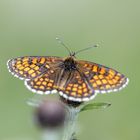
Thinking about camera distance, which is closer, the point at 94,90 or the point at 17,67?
the point at 94,90

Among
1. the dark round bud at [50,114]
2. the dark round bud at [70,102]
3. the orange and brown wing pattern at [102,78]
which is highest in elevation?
the orange and brown wing pattern at [102,78]

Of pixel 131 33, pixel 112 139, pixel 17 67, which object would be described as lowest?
pixel 112 139

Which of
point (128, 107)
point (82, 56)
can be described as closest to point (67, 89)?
point (128, 107)

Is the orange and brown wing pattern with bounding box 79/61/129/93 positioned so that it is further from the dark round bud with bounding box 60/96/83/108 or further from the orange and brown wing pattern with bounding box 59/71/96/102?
the dark round bud with bounding box 60/96/83/108

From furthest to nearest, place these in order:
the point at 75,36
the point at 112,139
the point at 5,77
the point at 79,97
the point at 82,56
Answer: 1. the point at 75,36
2. the point at 82,56
3. the point at 5,77
4. the point at 112,139
5. the point at 79,97

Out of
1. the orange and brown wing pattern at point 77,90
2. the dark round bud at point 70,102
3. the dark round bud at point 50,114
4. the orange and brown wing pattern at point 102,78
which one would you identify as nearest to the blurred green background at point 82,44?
the orange and brown wing pattern at point 102,78

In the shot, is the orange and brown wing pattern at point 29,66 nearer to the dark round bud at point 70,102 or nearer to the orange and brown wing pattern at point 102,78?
the orange and brown wing pattern at point 102,78

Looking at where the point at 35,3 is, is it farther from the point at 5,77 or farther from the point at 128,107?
the point at 128,107
